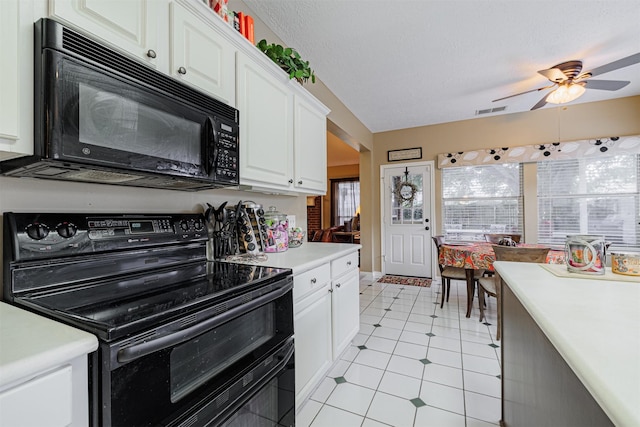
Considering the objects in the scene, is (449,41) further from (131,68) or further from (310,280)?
(131,68)

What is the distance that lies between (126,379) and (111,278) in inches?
21.4

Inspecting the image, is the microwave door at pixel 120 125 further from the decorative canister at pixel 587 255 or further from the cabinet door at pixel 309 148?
the decorative canister at pixel 587 255

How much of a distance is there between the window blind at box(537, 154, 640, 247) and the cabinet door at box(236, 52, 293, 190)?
13.4ft

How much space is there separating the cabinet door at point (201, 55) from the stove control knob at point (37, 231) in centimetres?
73

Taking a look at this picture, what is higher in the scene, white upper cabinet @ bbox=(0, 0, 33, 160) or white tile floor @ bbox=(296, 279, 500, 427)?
white upper cabinet @ bbox=(0, 0, 33, 160)

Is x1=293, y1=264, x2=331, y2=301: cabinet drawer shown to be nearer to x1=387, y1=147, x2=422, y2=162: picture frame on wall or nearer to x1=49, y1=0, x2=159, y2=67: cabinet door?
x1=49, y1=0, x2=159, y2=67: cabinet door

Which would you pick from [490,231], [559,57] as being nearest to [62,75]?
[559,57]

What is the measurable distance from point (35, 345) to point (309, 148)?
1.92m

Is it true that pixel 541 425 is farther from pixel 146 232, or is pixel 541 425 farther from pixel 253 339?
pixel 146 232

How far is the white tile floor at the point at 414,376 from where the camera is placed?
1572 millimetres

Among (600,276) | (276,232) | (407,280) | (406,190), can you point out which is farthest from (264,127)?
(407,280)

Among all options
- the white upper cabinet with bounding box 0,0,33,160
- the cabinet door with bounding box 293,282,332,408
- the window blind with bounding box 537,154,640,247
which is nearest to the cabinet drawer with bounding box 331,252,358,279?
the cabinet door with bounding box 293,282,332,408

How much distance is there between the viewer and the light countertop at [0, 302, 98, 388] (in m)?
0.49

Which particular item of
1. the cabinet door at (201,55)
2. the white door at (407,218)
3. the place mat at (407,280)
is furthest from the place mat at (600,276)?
the white door at (407,218)
